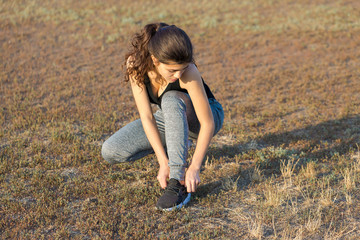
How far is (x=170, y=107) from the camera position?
411 centimetres

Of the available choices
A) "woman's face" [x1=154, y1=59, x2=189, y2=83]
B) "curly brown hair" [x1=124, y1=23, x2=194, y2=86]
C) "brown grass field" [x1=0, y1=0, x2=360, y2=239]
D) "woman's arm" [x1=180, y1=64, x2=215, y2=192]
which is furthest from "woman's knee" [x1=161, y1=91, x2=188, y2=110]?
"brown grass field" [x1=0, y1=0, x2=360, y2=239]

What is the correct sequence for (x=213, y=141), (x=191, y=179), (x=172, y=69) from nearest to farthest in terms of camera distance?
(x=172, y=69) → (x=191, y=179) → (x=213, y=141)

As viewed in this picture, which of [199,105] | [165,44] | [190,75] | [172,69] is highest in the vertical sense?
[165,44]

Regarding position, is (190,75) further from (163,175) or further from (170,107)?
(163,175)

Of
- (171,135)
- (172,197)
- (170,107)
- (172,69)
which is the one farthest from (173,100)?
(172,197)

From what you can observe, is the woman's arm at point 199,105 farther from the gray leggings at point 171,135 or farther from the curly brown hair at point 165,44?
the curly brown hair at point 165,44

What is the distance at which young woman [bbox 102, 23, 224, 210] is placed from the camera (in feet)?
11.8

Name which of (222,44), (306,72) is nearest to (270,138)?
(306,72)

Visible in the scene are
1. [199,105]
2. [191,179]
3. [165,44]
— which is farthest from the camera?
[199,105]

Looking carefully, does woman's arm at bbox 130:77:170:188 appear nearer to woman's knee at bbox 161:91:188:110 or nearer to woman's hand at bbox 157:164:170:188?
woman's hand at bbox 157:164:170:188

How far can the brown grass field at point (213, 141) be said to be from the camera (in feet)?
13.0

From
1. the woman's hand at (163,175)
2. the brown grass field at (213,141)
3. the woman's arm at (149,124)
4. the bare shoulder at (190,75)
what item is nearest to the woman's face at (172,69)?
the bare shoulder at (190,75)

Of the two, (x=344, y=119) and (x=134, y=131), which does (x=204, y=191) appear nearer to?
(x=134, y=131)

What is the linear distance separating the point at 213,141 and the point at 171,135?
7.44 ft
